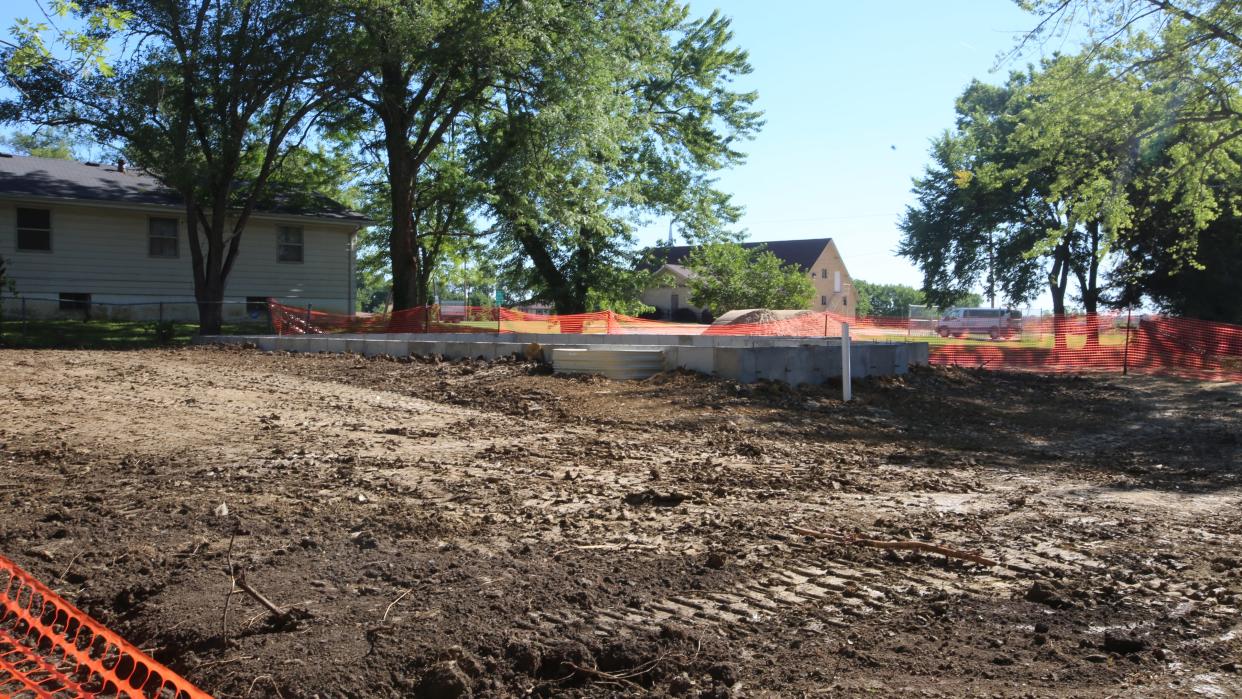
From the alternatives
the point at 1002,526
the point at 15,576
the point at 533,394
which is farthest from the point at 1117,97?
the point at 15,576

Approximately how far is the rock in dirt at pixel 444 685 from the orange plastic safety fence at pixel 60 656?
842 millimetres

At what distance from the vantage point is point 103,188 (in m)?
28.0

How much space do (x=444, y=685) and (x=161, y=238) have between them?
29090mm

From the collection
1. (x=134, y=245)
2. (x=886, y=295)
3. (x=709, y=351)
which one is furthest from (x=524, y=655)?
(x=886, y=295)

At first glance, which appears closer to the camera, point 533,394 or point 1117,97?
point 533,394

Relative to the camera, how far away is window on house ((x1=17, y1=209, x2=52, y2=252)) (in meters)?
26.3

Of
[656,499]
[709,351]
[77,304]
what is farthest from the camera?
[77,304]

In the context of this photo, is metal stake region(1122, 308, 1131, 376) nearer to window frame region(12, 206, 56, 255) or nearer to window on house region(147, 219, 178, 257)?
window on house region(147, 219, 178, 257)

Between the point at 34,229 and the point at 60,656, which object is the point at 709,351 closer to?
the point at 60,656

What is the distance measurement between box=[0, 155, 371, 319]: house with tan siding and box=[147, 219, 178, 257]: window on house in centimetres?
3

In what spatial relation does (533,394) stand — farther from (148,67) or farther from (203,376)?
(148,67)

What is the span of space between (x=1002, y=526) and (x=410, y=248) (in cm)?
2237

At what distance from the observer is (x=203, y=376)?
46.2 feet

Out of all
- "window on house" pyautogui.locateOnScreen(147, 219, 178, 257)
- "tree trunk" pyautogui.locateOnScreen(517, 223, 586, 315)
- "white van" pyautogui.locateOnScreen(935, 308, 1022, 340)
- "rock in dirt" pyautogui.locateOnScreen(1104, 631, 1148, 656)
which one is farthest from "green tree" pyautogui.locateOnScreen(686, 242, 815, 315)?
"rock in dirt" pyautogui.locateOnScreen(1104, 631, 1148, 656)
